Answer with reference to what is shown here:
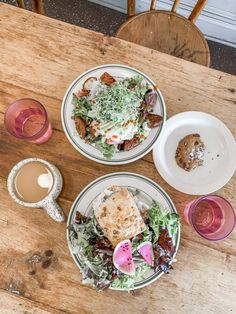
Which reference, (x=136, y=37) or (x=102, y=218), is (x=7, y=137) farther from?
(x=136, y=37)

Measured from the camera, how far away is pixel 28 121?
1.30m

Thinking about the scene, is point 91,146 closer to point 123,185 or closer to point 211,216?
point 123,185

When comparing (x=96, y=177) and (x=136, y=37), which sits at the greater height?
(x=136, y=37)

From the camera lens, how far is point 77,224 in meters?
1.17

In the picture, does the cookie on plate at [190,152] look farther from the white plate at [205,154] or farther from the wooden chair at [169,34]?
the wooden chair at [169,34]

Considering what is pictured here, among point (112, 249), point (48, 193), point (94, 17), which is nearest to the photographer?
point (112, 249)

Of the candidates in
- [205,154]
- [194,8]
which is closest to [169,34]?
[194,8]

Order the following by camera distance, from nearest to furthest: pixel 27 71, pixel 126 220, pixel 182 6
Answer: pixel 126 220, pixel 27 71, pixel 182 6

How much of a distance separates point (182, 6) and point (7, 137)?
1.17m

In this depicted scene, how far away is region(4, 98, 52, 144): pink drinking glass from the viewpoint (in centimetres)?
123

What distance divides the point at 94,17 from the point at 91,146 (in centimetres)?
128

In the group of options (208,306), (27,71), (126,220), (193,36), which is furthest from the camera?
(193,36)

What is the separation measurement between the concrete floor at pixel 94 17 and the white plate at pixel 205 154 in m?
1.06

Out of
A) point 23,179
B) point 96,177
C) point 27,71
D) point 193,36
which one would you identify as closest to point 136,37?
point 193,36
